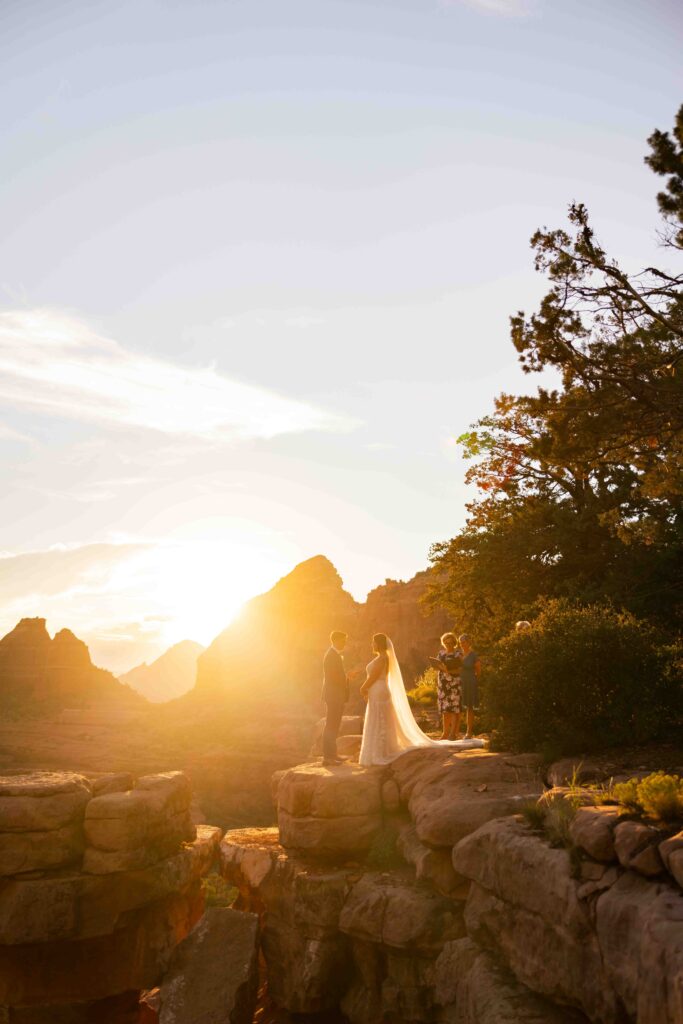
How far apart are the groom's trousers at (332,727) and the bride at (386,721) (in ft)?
1.82

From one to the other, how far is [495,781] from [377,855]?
239cm

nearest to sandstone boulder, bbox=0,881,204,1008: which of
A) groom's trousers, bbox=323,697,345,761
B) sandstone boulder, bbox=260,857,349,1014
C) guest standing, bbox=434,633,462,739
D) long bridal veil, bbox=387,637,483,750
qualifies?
sandstone boulder, bbox=260,857,349,1014

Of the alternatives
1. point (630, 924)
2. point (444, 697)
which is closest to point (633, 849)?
point (630, 924)

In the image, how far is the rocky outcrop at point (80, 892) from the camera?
14469 millimetres

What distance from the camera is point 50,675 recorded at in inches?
3386

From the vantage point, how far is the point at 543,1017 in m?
8.30

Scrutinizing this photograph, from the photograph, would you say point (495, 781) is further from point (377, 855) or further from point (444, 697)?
point (444, 697)

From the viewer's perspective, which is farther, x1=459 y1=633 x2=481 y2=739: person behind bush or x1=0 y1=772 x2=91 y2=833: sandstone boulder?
x1=459 y1=633 x2=481 y2=739: person behind bush

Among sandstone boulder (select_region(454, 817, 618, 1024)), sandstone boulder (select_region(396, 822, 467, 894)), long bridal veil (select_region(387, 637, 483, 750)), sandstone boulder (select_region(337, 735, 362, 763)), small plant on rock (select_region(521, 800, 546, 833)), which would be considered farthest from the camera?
sandstone boulder (select_region(337, 735, 362, 763))

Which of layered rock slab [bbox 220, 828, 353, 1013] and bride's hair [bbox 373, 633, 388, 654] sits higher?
bride's hair [bbox 373, 633, 388, 654]

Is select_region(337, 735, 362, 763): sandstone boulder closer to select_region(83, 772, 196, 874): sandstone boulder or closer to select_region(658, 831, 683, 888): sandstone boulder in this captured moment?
select_region(83, 772, 196, 874): sandstone boulder

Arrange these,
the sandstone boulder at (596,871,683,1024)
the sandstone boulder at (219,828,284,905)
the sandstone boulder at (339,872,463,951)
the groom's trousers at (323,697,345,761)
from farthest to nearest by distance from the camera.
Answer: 1. the groom's trousers at (323,697,345,761)
2. the sandstone boulder at (219,828,284,905)
3. the sandstone boulder at (339,872,463,951)
4. the sandstone boulder at (596,871,683,1024)

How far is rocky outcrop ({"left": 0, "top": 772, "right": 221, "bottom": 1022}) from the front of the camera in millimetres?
14469

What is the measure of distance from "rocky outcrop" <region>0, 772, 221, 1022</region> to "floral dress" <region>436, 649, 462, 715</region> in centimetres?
619
